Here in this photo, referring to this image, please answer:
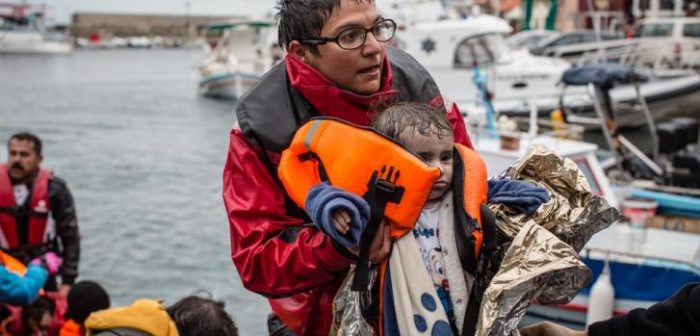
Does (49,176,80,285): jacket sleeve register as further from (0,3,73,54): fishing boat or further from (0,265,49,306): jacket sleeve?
(0,3,73,54): fishing boat

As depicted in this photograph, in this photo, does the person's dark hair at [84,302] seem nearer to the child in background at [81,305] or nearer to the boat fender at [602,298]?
the child in background at [81,305]

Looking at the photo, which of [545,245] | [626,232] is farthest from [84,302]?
[626,232]

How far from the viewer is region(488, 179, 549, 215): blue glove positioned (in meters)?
2.05

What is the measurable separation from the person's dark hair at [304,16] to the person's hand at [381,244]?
529mm

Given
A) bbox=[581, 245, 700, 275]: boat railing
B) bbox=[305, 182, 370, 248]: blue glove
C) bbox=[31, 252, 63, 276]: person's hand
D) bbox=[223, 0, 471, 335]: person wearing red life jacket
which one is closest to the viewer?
bbox=[305, 182, 370, 248]: blue glove

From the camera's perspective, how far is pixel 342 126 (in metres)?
2.06

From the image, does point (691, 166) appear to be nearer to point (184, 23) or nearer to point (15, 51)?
point (15, 51)

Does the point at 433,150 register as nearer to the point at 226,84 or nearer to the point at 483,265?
the point at 483,265

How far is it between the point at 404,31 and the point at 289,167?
19384mm

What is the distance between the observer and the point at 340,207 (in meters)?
1.89

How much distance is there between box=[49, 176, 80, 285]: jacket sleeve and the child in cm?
450

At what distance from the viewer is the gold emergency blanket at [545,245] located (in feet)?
6.24

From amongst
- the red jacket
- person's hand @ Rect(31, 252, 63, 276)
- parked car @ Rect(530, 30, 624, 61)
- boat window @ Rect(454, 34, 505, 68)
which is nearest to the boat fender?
person's hand @ Rect(31, 252, 63, 276)

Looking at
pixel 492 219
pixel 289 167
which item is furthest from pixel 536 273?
pixel 289 167
